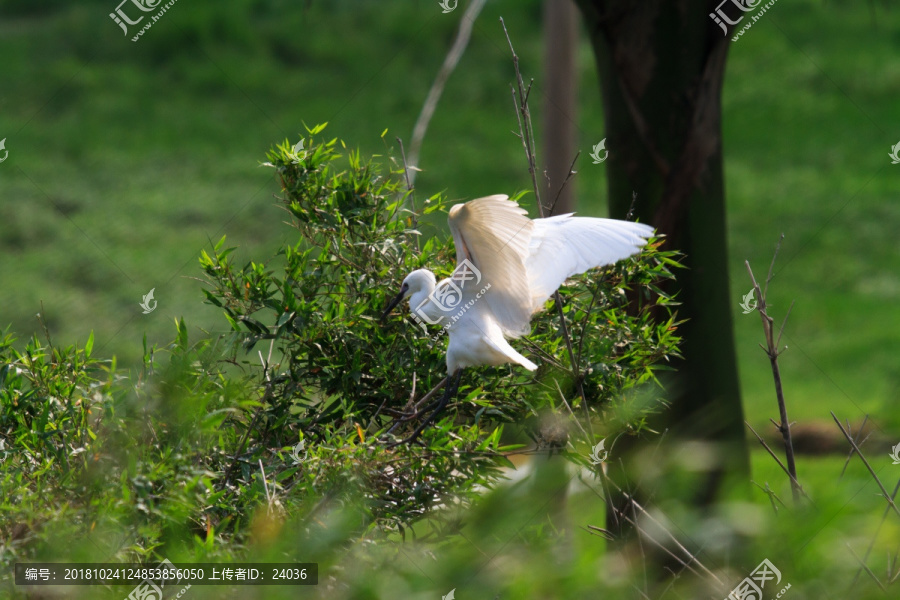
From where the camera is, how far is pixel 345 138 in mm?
8828

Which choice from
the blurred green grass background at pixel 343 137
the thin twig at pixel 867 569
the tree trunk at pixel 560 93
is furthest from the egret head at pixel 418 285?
the blurred green grass background at pixel 343 137

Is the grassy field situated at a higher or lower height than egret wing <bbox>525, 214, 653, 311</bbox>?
lower

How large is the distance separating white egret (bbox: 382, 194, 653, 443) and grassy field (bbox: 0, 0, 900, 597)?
13.3ft

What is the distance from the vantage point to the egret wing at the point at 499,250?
1962 millimetres

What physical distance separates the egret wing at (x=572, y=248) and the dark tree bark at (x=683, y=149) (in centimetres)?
93

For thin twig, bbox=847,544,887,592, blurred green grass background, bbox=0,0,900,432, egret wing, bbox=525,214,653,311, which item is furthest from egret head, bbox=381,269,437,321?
blurred green grass background, bbox=0,0,900,432

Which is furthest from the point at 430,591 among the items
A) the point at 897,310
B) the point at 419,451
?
the point at 897,310

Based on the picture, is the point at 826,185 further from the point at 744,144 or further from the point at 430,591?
the point at 430,591

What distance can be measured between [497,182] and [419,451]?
6894 millimetres

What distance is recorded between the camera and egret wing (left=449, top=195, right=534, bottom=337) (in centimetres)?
196

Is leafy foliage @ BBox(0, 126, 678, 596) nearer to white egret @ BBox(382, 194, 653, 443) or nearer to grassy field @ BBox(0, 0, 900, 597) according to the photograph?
white egret @ BBox(382, 194, 653, 443)

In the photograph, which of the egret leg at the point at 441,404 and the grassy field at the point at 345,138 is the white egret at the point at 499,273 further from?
the grassy field at the point at 345,138

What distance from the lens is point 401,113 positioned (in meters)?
9.61

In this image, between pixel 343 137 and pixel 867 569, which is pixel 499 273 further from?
pixel 343 137
